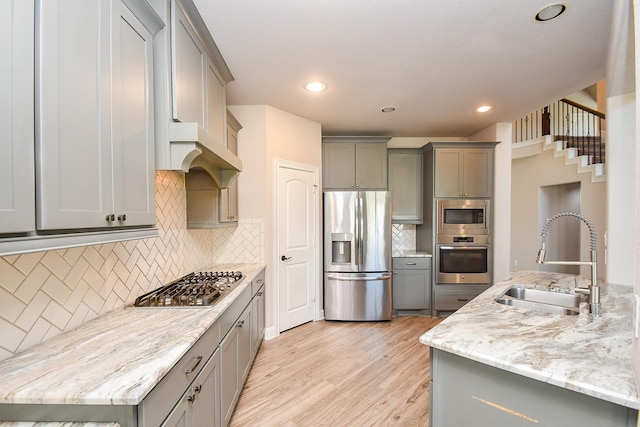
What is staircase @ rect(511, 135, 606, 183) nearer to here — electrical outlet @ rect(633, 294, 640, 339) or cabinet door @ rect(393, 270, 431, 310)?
cabinet door @ rect(393, 270, 431, 310)

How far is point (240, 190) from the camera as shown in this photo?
3158 millimetres

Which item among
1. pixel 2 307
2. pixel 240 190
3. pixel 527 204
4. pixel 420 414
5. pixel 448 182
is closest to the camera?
pixel 2 307

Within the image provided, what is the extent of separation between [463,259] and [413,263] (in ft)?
2.19

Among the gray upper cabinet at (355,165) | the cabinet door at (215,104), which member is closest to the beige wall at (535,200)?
the gray upper cabinet at (355,165)

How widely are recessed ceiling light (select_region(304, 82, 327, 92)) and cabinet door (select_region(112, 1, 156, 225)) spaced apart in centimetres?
150

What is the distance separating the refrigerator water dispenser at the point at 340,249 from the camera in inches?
144

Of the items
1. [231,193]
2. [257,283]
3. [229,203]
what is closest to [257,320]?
[257,283]

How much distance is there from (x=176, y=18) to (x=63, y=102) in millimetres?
1010

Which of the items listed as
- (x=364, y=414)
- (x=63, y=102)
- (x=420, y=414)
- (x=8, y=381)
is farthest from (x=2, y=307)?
(x=420, y=414)

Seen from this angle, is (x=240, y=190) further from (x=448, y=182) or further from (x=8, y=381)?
(x=448, y=182)

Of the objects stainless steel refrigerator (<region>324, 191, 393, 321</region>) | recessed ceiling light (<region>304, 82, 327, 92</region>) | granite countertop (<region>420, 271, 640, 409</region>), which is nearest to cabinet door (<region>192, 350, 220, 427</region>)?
granite countertop (<region>420, 271, 640, 409</region>)

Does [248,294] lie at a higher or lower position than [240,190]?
lower

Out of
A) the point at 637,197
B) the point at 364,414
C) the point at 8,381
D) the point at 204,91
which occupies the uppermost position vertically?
the point at 204,91

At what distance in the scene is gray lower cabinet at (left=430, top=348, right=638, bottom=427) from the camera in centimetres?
90
